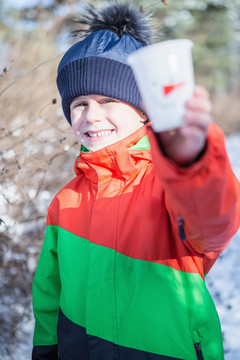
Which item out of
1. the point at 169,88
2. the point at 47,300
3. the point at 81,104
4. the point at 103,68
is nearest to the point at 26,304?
the point at 47,300

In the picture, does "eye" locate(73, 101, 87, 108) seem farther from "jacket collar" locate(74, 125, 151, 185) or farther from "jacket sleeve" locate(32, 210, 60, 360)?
"jacket sleeve" locate(32, 210, 60, 360)

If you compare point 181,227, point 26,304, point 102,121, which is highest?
point 102,121

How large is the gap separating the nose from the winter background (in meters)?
0.71

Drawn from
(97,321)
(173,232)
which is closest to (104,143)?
(173,232)

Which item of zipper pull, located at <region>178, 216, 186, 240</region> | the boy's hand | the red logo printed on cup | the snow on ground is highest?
the red logo printed on cup

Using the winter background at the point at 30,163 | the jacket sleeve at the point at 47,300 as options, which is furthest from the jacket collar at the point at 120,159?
the winter background at the point at 30,163

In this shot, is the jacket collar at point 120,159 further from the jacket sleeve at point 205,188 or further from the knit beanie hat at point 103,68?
Result: the jacket sleeve at point 205,188

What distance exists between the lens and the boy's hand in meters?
0.83

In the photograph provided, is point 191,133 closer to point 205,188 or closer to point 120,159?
point 205,188

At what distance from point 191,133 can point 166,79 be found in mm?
152

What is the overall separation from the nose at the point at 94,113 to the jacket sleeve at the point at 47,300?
2.16 feet

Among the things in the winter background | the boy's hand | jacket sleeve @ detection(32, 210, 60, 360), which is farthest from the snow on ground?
the boy's hand

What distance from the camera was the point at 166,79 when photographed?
83cm

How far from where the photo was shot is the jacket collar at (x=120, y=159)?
1551mm
